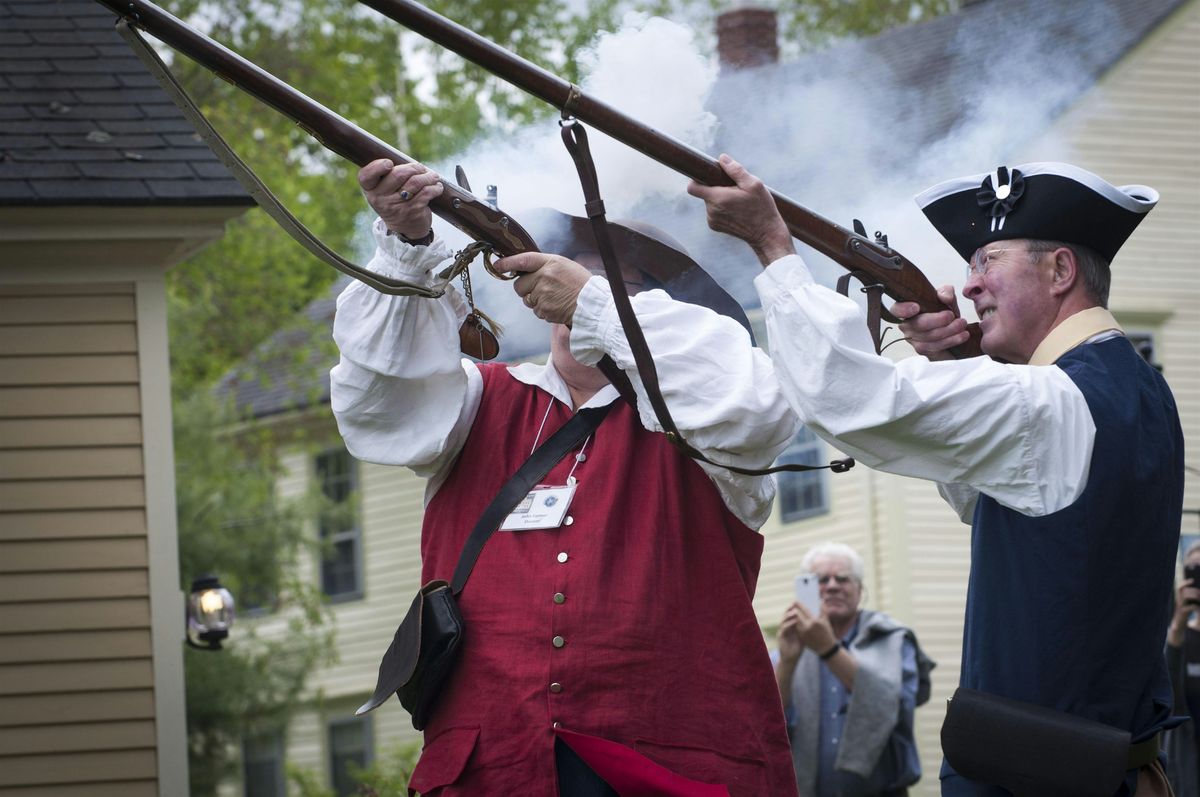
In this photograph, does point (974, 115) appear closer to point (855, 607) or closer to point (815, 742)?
point (855, 607)

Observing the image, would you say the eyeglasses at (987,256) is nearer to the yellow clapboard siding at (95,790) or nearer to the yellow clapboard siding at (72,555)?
the yellow clapboard siding at (72,555)

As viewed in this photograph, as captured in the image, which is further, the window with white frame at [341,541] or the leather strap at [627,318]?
the window with white frame at [341,541]

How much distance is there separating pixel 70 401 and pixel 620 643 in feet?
14.3

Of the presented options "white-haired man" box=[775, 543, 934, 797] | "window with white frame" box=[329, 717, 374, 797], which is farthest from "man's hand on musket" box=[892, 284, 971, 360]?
"window with white frame" box=[329, 717, 374, 797]

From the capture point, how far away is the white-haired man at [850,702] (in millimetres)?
7203

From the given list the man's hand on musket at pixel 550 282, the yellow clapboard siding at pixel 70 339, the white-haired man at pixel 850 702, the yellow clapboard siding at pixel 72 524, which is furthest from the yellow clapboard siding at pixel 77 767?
the man's hand on musket at pixel 550 282

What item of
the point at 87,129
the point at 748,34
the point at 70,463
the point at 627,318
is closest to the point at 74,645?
the point at 70,463

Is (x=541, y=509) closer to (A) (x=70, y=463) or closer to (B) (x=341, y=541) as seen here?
(A) (x=70, y=463)

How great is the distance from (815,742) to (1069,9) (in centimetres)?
950

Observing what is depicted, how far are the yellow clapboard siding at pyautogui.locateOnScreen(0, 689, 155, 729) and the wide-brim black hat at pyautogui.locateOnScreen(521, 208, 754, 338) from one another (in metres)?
3.76

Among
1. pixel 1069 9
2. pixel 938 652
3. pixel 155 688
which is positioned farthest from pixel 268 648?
pixel 1069 9

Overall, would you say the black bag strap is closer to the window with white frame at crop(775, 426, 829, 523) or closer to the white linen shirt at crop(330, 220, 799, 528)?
the white linen shirt at crop(330, 220, 799, 528)

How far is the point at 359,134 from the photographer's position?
394 cm

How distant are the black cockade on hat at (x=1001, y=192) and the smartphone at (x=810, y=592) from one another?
395 cm
